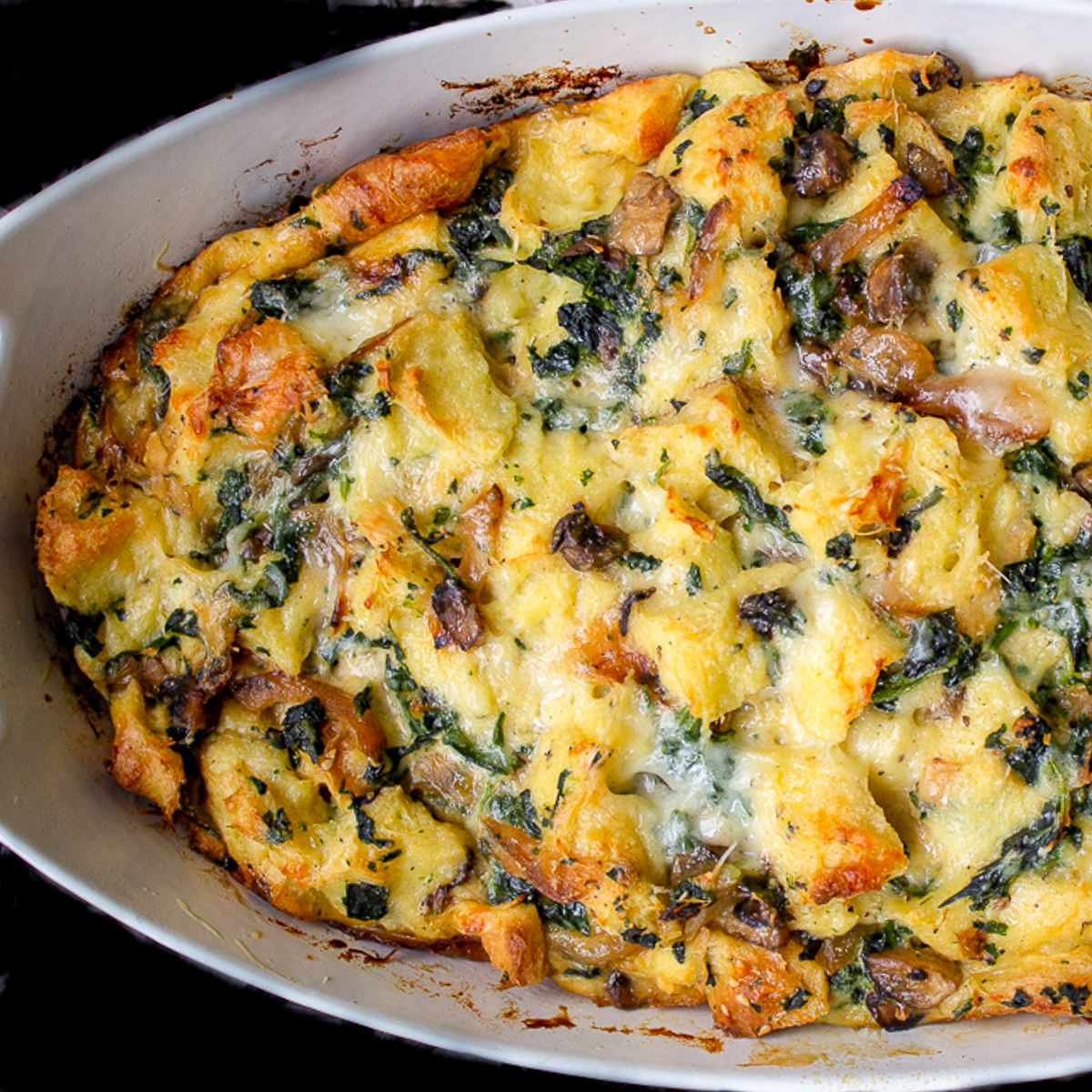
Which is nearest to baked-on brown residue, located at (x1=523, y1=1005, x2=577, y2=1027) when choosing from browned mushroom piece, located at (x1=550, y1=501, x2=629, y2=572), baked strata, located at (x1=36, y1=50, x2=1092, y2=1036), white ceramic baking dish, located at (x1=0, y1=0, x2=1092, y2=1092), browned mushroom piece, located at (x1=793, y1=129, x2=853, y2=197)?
white ceramic baking dish, located at (x1=0, y1=0, x2=1092, y2=1092)

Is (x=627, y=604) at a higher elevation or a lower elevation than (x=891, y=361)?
lower

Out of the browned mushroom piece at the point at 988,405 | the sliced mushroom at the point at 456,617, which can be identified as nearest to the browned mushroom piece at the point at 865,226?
the browned mushroom piece at the point at 988,405

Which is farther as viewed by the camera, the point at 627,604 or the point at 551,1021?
the point at 551,1021

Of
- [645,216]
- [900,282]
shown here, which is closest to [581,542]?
[645,216]

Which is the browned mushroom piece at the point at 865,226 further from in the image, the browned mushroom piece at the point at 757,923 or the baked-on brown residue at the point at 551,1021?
the baked-on brown residue at the point at 551,1021

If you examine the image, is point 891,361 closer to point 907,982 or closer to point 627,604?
point 627,604

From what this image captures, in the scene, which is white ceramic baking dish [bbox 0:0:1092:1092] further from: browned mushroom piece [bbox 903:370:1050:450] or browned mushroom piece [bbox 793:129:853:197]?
browned mushroom piece [bbox 903:370:1050:450]

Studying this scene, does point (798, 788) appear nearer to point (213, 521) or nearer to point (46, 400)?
point (213, 521)

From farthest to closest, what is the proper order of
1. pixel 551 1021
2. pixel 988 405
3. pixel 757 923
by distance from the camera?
1. pixel 551 1021
2. pixel 757 923
3. pixel 988 405
